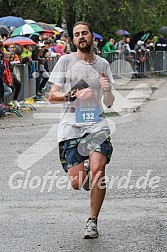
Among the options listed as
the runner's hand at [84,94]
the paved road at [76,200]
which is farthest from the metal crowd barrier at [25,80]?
the runner's hand at [84,94]

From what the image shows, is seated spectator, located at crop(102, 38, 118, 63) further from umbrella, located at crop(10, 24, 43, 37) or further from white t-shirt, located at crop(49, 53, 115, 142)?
white t-shirt, located at crop(49, 53, 115, 142)

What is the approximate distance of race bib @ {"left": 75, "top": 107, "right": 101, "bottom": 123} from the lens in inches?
284

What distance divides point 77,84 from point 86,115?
0.28 metres

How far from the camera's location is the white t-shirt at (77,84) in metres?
7.23

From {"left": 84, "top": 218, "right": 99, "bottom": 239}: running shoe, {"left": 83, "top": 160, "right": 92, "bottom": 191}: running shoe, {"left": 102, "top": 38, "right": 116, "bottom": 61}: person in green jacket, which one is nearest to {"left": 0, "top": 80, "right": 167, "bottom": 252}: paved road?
{"left": 84, "top": 218, "right": 99, "bottom": 239}: running shoe

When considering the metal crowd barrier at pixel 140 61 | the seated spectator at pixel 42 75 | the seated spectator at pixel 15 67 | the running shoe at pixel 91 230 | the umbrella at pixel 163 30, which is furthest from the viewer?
the umbrella at pixel 163 30

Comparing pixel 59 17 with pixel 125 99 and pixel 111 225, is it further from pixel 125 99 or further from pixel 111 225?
pixel 111 225

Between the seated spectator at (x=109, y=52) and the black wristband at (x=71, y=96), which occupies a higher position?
the black wristband at (x=71, y=96)

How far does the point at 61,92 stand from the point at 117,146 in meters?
6.04

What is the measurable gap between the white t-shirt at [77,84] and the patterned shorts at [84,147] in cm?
5

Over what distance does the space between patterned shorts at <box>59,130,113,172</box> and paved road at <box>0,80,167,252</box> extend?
0.63m

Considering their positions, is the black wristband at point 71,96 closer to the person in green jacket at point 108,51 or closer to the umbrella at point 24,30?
the umbrella at point 24,30

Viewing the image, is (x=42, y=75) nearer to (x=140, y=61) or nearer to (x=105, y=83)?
(x=140, y=61)

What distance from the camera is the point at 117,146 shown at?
1320cm
